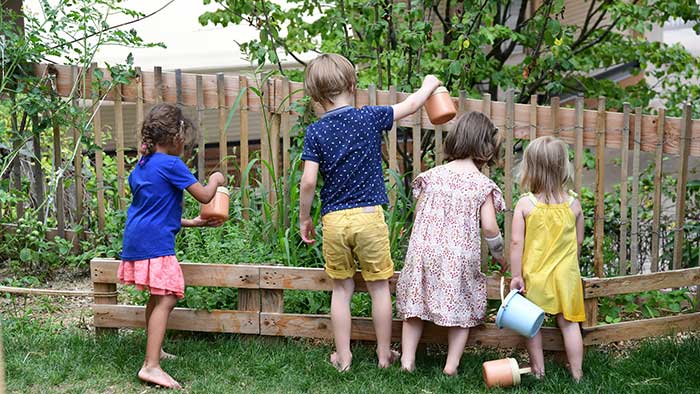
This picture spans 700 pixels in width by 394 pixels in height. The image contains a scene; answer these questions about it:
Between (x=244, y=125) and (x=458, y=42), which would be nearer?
(x=244, y=125)

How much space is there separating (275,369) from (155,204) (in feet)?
3.37

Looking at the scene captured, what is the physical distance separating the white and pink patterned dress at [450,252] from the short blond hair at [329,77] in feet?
2.11

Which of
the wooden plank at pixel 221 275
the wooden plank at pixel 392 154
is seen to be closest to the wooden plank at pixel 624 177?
the wooden plank at pixel 392 154

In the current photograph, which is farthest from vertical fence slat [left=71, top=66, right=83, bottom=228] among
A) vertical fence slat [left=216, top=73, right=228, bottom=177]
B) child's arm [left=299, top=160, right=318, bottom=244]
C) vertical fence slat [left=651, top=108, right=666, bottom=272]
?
vertical fence slat [left=651, top=108, right=666, bottom=272]

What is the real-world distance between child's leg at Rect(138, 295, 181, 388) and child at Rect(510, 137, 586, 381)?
1725 mm

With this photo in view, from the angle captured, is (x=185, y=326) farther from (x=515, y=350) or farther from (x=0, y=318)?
(x=515, y=350)

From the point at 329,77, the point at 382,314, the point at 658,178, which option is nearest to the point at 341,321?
the point at 382,314

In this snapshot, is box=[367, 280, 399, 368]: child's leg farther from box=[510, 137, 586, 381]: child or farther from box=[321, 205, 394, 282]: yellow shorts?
box=[510, 137, 586, 381]: child

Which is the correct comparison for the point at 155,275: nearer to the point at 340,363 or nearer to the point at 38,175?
the point at 340,363

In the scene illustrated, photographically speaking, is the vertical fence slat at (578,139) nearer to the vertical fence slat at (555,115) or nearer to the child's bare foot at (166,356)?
the vertical fence slat at (555,115)

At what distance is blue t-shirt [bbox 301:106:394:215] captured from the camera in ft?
13.9

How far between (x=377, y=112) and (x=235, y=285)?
4.13 ft

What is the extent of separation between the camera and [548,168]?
13.9 ft

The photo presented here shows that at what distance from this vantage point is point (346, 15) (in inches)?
245
